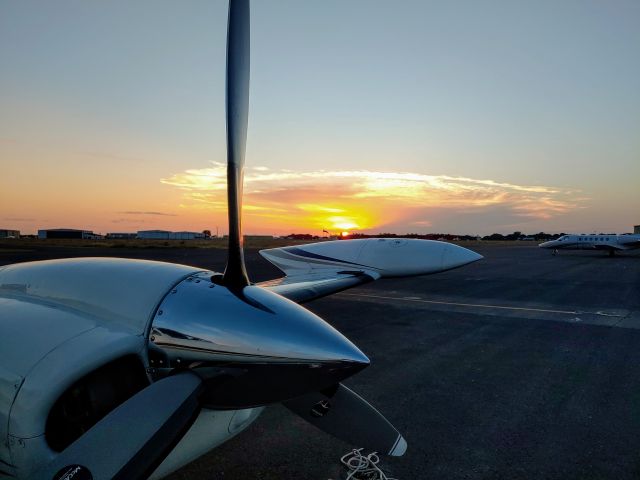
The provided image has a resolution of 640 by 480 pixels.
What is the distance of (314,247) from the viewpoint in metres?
14.4

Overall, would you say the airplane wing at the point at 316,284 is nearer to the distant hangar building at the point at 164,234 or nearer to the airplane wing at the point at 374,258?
the airplane wing at the point at 374,258

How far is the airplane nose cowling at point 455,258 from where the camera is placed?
45.2 ft

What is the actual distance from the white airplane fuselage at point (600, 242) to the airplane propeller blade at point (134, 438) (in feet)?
183

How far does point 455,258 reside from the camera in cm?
1388

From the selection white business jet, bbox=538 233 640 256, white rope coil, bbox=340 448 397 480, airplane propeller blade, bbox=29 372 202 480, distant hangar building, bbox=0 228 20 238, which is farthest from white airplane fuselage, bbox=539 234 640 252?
distant hangar building, bbox=0 228 20 238

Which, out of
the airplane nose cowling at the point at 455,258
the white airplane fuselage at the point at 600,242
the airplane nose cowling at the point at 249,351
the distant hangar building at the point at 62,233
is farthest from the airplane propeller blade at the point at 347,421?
the distant hangar building at the point at 62,233

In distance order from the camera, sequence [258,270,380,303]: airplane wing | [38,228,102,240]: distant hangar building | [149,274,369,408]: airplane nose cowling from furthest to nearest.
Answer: [38,228,102,240]: distant hangar building
[258,270,380,303]: airplane wing
[149,274,369,408]: airplane nose cowling

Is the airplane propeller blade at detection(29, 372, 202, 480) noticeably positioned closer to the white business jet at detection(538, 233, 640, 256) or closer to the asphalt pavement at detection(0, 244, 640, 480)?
the asphalt pavement at detection(0, 244, 640, 480)

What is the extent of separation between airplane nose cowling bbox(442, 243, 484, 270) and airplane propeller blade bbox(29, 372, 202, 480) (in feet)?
40.5

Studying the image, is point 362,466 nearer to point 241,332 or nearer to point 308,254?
point 241,332

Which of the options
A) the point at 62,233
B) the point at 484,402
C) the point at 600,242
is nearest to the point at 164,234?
the point at 62,233

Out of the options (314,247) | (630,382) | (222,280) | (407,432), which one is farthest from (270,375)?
(314,247)

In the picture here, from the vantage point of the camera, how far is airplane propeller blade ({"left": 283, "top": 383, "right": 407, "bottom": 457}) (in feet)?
11.0

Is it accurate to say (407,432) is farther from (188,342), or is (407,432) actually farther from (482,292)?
(482,292)
